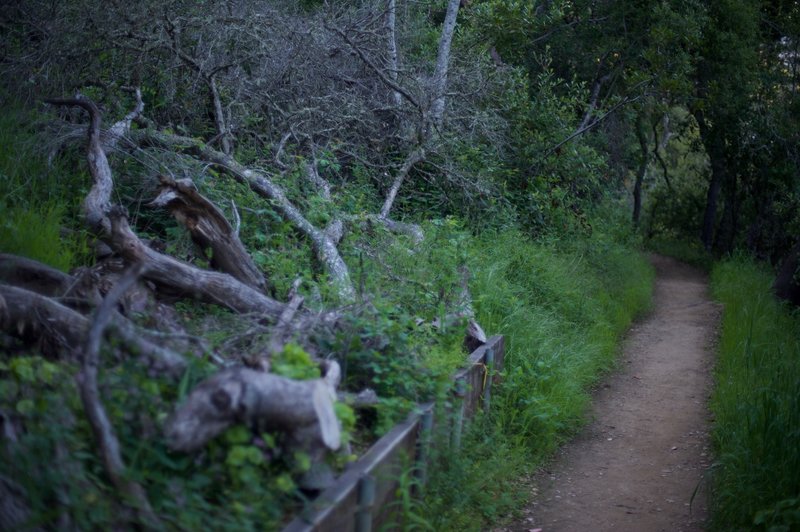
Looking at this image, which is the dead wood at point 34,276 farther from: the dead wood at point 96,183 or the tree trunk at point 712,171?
the tree trunk at point 712,171

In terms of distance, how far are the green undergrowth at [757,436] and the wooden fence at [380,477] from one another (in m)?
1.90

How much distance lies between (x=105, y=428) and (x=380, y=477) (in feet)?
4.66

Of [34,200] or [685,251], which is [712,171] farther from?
[34,200]

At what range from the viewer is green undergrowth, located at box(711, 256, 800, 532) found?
16.4 feet

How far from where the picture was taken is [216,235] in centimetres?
557

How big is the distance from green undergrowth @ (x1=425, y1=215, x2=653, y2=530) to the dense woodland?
35mm

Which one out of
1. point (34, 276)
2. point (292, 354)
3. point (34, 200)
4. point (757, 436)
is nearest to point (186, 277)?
point (34, 276)

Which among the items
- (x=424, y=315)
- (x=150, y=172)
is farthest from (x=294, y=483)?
(x=150, y=172)

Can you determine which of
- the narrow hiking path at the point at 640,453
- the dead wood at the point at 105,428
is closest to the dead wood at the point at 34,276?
the dead wood at the point at 105,428

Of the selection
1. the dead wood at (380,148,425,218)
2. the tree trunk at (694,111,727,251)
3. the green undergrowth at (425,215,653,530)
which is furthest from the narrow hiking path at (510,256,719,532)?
the tree trunk at (694,111,727,251)

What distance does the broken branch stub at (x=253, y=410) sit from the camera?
3100 millimetres

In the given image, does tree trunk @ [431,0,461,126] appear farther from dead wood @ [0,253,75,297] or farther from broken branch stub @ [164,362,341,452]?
broken branch stub @ [164,362,341,452]

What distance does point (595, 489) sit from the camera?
20.1 ft

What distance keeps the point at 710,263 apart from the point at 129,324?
18743 mm
